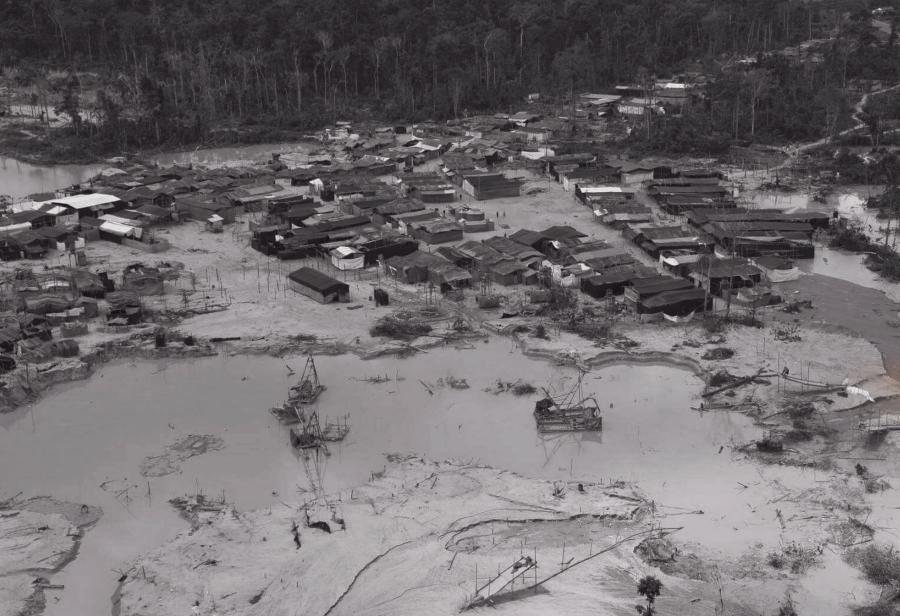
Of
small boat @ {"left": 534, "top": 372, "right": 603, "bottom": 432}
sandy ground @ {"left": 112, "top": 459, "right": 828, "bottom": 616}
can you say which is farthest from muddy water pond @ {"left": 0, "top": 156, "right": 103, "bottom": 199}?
sandy ground @ {"left": 112, "top": 459, "right": 828, "bottom": 616}

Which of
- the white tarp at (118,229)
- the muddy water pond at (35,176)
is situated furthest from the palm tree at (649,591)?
the muddy water pond at (35,176)

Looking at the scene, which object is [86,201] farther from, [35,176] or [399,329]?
[399,329]

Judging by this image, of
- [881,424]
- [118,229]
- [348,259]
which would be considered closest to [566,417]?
[881,424]

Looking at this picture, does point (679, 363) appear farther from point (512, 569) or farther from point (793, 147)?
point (793, 147)

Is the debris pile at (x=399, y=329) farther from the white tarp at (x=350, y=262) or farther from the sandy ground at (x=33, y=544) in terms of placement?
the sandy ground at (x=33, y=544)

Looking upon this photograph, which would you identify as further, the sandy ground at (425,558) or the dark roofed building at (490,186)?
the dark roofed building at (490,186)

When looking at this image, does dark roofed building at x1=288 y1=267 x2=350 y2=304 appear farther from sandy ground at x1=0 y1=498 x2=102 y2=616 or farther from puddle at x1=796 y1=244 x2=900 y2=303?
puddle at x1=796 y1=244 x2=900 y2=303

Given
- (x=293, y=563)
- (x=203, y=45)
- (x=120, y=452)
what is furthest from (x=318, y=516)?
(x=203, y=45)
